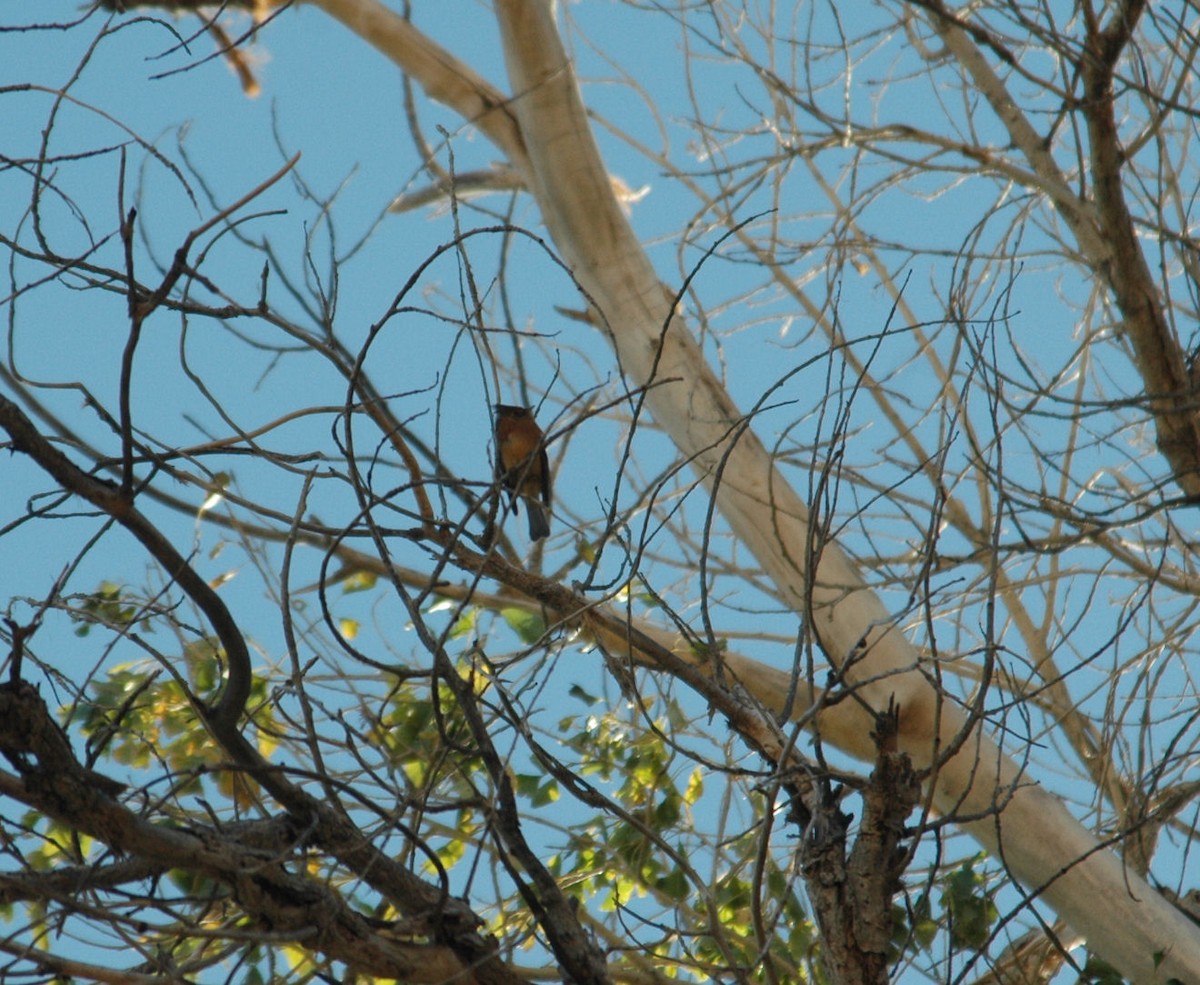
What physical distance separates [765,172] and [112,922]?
300 cm

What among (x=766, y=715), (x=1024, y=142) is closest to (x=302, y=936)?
(x=766, y=715)

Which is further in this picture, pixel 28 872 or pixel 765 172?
pixel 765 172

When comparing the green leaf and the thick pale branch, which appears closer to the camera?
the thick pale branch

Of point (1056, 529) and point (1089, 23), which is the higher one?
point (1089, 23)

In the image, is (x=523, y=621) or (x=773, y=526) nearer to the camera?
(x=773, y=526)

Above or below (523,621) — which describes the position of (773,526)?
below

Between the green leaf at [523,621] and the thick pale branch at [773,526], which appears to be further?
the green leaf at [523,621]

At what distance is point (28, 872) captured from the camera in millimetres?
1905

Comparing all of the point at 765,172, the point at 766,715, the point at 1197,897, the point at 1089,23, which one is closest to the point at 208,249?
the point at 766,715

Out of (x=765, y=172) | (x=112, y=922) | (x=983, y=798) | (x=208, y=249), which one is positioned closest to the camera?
(x=112, y=922)

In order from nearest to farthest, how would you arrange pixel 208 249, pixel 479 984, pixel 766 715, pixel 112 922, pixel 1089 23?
1. pixel 112 922
2. pixel 208 249
3. pixel 479 984
4. pixel 766 715
5. pixel 1089 23

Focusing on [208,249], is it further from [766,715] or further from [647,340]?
[647,340]

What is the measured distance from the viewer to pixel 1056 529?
146 inches

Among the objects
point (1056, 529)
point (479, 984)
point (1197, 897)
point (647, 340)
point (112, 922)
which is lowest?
point (1197, 897)
